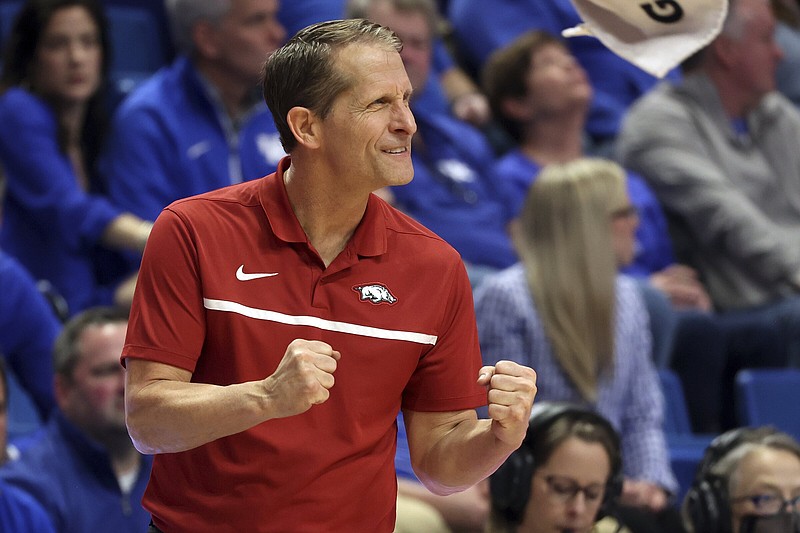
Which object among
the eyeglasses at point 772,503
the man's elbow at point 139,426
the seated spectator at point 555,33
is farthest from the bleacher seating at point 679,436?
the man's elbow at point 139,426

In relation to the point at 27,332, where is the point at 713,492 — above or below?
below

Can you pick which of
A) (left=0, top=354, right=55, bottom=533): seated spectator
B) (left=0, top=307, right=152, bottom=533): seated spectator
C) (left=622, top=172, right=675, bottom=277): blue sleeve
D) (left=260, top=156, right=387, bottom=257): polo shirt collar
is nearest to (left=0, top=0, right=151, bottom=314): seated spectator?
(left=0, top=307, right=152, bottom=533): seated spectator

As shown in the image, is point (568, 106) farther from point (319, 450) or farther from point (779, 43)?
point (319, 450)

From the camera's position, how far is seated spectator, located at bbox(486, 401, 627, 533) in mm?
2904

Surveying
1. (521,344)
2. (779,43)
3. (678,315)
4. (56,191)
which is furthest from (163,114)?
(779,43)

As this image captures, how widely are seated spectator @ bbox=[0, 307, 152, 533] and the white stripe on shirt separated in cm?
148

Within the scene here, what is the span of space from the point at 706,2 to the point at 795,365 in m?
2.56

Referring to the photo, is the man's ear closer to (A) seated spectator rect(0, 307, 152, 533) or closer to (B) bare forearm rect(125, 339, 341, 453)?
(B) bare forearm rect(125, 339, 341, 453)

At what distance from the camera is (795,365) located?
189 inches

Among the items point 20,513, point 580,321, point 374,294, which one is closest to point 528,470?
point 580,321

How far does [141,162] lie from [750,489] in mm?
2303

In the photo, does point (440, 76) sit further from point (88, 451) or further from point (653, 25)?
point (653, 25)

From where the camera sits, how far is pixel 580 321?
12.0 feet

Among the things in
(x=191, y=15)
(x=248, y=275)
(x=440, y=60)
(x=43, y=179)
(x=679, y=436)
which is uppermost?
(x=248, y=275)
